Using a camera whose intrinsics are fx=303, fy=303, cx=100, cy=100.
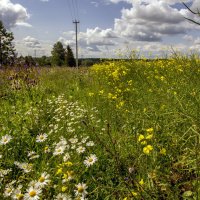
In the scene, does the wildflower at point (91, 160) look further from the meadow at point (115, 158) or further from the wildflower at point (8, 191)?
the wildflower at point (8, 191)

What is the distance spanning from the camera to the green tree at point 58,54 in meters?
63.8

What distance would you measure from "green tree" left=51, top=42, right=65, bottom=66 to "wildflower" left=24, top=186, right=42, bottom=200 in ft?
204

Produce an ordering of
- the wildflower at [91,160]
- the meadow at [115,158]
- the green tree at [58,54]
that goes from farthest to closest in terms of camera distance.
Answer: the green tree at [58,54] < the wildflower at [91,160] < the meadow at [115,158]

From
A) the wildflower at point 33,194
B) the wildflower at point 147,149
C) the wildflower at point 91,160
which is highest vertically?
the wildflower at point 147,149

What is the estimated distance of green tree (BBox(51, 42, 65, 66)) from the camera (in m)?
63.8

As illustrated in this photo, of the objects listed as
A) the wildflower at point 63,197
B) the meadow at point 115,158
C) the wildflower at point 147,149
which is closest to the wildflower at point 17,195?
the meadow at point 115,158

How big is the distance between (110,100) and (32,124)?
1836 mm

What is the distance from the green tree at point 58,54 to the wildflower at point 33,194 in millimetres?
62227

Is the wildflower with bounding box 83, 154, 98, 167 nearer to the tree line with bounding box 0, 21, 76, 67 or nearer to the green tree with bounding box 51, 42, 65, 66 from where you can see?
the tree line with bounding box 0, 21, 76, 67

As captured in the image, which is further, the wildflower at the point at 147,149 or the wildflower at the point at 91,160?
the wildflower at the point at 91,160

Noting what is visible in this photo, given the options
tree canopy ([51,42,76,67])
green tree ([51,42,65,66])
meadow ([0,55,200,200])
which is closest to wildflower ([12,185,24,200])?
meadow ([0,55,200,200])

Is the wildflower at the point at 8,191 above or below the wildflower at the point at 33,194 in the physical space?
below

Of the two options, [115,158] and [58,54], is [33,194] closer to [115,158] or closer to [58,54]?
[115,158]

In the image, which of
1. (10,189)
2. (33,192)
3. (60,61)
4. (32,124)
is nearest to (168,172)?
(33,192)
